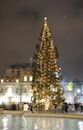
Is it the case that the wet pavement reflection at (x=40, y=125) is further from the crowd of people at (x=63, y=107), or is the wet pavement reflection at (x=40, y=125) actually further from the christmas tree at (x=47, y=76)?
the christmas tree at (x=47, y=76)

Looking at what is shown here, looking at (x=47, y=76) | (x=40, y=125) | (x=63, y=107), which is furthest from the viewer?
(x=47, y=76)

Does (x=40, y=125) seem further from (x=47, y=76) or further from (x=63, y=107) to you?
(x=47, y=76)

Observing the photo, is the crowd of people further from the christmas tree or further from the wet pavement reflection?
the wet pavement reflection

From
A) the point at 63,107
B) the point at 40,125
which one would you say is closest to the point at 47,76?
the point at 63,107

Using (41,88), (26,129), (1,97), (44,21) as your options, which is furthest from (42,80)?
(1,97)

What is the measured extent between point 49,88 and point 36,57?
4.58 metres

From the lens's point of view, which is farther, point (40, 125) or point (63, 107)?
point (63, 107)

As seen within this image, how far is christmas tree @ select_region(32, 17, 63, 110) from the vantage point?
53031mm

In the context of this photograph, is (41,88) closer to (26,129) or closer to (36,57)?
(36,57)

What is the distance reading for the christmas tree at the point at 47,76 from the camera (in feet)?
174

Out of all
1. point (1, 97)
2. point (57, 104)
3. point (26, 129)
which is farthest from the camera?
point (1, 97)

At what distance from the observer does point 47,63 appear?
175ft

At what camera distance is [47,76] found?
175 ft

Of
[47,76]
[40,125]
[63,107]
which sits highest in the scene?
[47,76]
